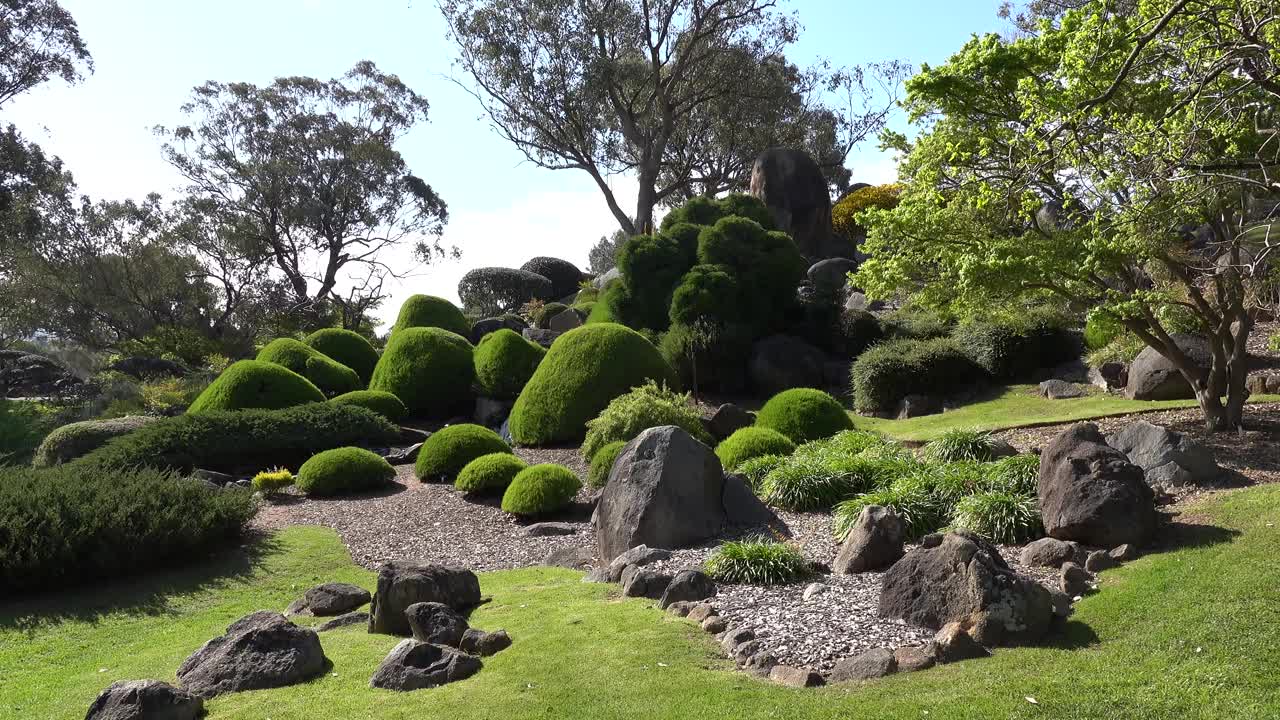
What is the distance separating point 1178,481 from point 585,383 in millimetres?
11367

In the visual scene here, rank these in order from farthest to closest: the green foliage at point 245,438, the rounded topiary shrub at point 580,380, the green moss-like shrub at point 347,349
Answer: the green moss-like shrub at point 347,349, the rounded topiary shrub at point 580,380, the green foliage at point 245,438

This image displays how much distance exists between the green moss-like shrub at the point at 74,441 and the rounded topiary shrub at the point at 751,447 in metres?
12.1

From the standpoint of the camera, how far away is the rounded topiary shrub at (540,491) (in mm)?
13859

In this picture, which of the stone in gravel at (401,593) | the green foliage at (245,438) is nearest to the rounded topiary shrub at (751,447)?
the stone in gravel at (401,593)

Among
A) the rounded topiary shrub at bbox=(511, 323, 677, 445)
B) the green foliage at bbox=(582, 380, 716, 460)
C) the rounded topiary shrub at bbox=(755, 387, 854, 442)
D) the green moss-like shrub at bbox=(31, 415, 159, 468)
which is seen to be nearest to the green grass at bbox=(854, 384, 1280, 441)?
the rounded topiary shrub at bbox=(755, 387, 854, 442)

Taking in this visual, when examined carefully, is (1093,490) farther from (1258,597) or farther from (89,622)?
(89,622)

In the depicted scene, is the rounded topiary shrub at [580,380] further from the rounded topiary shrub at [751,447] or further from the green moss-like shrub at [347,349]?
the green moss-like shrub at [347,349]

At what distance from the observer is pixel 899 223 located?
43.1 feet

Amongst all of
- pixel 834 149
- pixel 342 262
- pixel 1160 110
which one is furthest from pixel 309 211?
pixel 1160 110

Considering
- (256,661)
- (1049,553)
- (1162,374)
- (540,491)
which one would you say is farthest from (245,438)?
(1162,374)

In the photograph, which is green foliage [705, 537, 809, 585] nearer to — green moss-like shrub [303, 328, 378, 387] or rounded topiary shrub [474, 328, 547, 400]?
rounded topiary shrub [474, 328, 547, 400]

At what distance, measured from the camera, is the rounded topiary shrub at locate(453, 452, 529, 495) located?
15.2m

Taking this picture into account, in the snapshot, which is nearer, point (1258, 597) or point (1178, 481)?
point (1258, 597)

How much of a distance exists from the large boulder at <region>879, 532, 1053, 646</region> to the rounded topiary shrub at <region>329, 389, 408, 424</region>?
1620 centimetres
